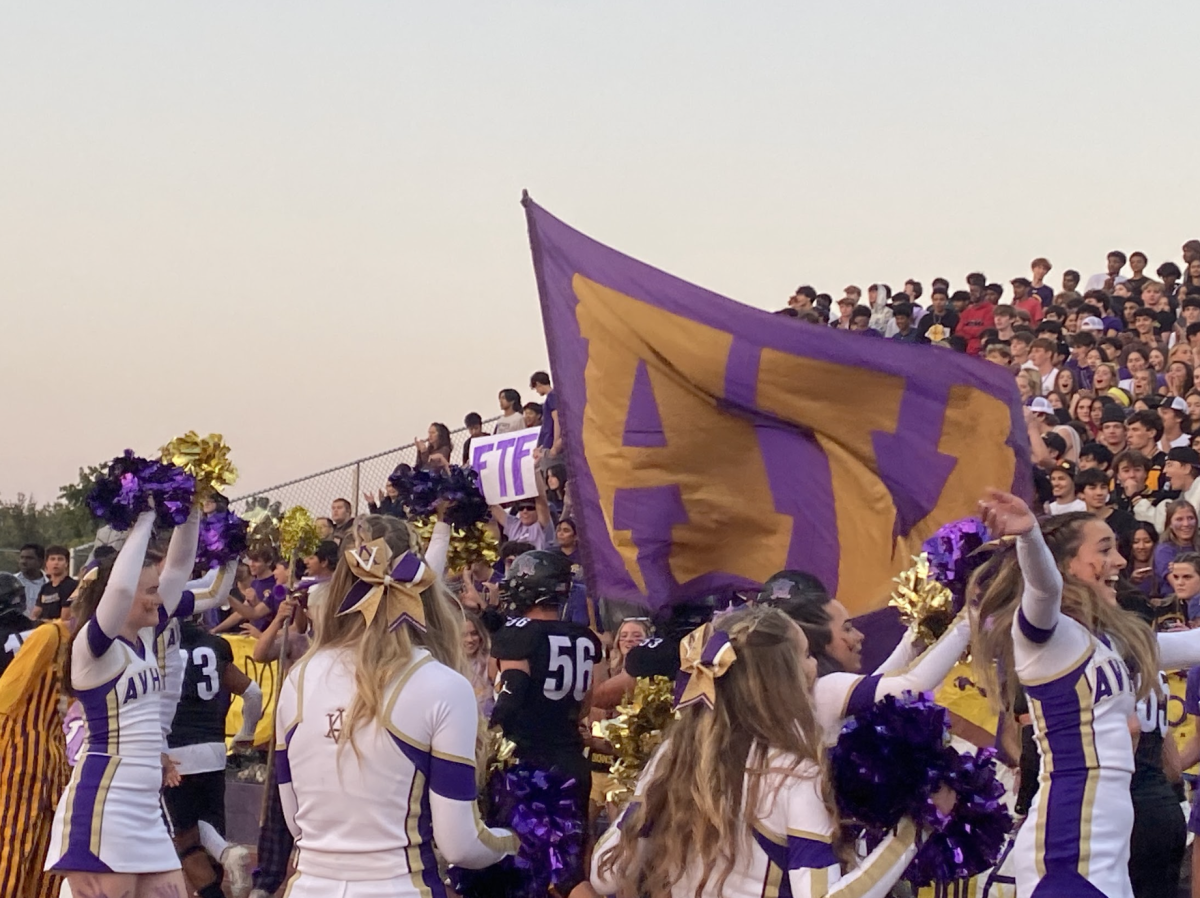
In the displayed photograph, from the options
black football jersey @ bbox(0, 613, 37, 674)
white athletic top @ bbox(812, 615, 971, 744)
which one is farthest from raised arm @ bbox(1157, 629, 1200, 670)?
black football jersey @ bbox(0, 613, 37, 674)

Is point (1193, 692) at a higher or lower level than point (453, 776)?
higher

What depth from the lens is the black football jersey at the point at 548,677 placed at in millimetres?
7270

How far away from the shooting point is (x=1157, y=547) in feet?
31.8

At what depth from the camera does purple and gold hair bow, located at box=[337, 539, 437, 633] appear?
4.25 metres

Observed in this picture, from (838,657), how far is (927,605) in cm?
60

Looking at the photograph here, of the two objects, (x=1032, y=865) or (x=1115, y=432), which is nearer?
(x=1032, y=865)

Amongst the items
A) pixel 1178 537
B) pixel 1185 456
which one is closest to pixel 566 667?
pixel 1178 537

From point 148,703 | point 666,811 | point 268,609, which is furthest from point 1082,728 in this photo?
point 268,609

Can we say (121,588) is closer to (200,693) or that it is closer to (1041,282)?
(200,693)

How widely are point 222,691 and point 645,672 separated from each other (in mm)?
3018

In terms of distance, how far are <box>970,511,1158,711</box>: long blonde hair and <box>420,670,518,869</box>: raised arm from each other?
6.09 feet

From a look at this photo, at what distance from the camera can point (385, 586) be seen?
4.29 metres

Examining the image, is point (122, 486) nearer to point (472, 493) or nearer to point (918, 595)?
point (472, 493)

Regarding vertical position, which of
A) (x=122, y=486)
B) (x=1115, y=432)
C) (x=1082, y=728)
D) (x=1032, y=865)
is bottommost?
(x=1032, y=865)
